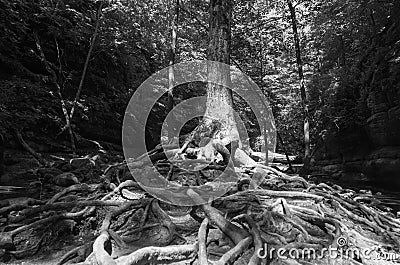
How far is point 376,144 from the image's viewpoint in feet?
35.5

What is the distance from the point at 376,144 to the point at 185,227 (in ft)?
35.4

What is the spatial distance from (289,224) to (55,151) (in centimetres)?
879

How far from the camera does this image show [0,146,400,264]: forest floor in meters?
1.93

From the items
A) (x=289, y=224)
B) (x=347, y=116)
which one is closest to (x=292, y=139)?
(x=347, y=116)

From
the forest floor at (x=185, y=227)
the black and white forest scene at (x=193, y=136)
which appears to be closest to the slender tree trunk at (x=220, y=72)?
the black and white forest scene at (x=193, y=136)

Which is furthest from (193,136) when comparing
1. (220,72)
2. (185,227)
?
(185,227)

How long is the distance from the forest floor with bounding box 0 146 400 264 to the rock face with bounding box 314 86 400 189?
7.68 meters

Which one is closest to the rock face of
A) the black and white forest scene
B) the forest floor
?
the black and white forest scene

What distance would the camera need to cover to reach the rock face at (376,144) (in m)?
9.55

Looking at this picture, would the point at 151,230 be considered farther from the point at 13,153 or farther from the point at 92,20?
the point at 92,20

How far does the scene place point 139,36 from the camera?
13.0 m

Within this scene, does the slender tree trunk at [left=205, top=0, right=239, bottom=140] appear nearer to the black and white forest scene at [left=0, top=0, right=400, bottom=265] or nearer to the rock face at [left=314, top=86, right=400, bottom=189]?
the black and white forest scene at [left=0, top=0, right=400, bottom=265]

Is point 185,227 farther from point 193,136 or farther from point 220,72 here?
point 220,72

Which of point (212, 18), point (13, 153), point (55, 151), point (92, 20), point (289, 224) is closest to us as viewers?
point (289, 224)
